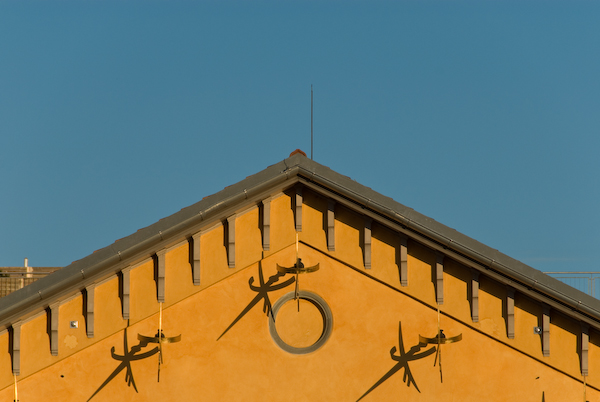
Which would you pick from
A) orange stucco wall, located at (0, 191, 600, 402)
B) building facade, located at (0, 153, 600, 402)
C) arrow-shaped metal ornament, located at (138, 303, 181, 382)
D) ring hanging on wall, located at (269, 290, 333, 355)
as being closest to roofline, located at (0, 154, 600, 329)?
building facade, located at (0, 153, 600, 402)

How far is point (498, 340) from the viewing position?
607 inches

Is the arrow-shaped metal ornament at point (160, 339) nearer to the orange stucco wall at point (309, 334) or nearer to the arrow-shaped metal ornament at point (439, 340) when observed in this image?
the orange stucco wall at point (309, 334)

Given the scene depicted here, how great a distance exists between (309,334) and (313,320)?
31 centimetres

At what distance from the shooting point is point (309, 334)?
611 inches

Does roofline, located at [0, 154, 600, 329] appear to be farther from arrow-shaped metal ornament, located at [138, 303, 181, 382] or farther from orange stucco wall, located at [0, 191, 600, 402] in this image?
arrow-shaped metal ornament, located at [138, 303, 181, 382]

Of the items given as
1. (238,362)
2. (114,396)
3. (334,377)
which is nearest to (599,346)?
(334,377)

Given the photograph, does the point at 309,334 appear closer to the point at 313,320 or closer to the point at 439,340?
the point at 313,320

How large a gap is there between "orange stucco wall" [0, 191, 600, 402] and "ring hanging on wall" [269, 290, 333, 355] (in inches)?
4.3

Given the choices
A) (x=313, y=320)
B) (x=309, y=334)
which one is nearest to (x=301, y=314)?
(x=313, y=320)

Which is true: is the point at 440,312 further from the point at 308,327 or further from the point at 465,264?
the point at 308,327

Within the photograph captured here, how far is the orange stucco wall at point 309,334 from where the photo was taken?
15.1m

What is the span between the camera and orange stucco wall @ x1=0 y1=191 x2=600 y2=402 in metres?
15.1

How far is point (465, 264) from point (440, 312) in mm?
1161

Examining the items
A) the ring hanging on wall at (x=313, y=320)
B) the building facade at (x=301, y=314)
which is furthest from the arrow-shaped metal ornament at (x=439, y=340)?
the ring hanging on wall at (x=313, y=320)
